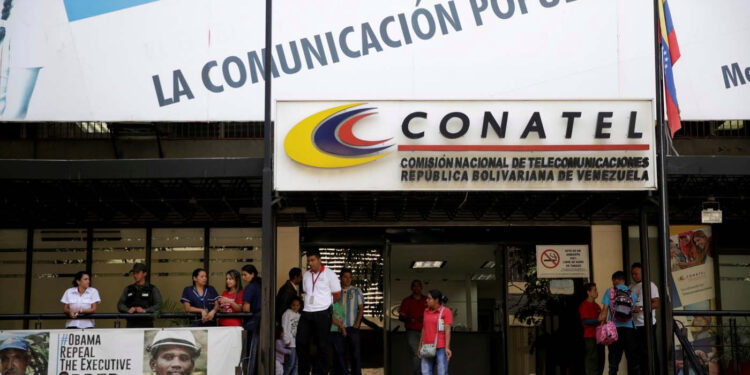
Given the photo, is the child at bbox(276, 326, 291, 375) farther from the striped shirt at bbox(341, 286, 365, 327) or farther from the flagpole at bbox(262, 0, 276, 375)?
the flagpole at bbox(262, 0, 276, 375)

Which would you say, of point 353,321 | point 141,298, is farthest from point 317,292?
point 141,298

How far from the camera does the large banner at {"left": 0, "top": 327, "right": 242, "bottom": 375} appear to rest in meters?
12.4

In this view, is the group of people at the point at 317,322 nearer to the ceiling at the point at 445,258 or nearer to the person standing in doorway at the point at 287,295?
the person standing in doorway at the point at 287,295

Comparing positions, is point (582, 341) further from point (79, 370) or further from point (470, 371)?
point (79, 370)

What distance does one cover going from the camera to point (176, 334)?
12.5 m

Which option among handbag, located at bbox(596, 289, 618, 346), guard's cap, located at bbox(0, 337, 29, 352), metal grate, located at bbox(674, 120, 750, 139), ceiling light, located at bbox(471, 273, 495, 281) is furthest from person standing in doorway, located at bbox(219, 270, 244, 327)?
metal grate, located at bbox(674, 120, 750, 139)

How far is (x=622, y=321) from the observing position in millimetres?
14242

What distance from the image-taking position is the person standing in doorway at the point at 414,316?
16609 mm

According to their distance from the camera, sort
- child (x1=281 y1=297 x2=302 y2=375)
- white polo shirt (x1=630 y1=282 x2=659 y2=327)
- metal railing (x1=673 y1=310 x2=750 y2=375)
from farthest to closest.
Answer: metal railing (x1=673 y1=310 x2=750 y2=375)
child (x1=281 y1=297 x2=302 y2=375)
white polo shirt (x1=630 y1=282 x2=659 y2=327)

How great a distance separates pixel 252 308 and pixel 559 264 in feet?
22.7

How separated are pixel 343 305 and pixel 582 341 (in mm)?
4771

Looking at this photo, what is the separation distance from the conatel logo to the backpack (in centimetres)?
432

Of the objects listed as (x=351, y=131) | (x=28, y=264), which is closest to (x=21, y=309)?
(x=28, y=264)

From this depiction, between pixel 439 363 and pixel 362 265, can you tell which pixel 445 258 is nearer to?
pixel 362 265
